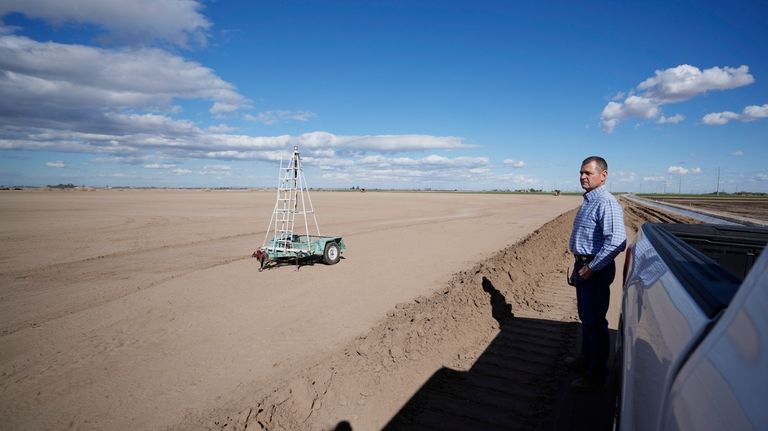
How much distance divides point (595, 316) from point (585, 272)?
460 mm

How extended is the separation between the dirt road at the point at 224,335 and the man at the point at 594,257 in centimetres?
127

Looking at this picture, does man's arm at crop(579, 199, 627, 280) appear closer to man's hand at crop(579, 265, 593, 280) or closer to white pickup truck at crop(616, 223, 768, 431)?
man's hand at crop(579, 265, 593, 280)

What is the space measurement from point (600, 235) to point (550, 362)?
1.56m

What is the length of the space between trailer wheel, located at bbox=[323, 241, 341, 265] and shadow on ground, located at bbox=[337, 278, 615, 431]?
6.13 metres

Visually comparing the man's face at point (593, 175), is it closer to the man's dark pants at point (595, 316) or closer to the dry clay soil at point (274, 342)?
the man's dark pants at point (595, 316)

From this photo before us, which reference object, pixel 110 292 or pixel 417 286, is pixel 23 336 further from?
pixel 417 286

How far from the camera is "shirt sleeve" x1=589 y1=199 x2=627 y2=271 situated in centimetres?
332

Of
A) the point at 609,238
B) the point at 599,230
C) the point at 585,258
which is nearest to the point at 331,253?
the point at 585,258

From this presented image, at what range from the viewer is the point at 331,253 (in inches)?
407

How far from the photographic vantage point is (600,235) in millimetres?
3498

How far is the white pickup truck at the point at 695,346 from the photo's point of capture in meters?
0.90

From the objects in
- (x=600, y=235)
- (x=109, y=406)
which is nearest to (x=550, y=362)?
(x=600, y=235)

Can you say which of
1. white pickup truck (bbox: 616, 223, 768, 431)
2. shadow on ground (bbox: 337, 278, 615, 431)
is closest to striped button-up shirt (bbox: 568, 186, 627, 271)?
white pickup truck (bbox: 616, 223, 768, 431)

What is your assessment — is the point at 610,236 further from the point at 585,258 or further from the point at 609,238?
the point at 585,258
